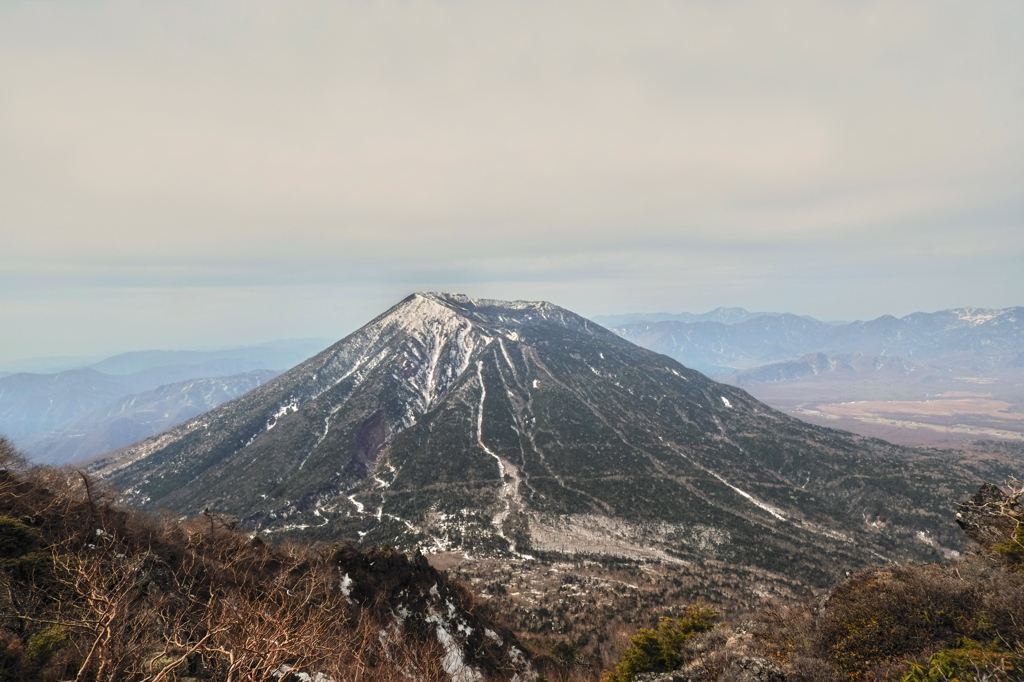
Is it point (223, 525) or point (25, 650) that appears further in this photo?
point (223, 525)

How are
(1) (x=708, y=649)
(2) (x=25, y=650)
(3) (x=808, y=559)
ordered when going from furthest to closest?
(3) (x=808, y=559) < (1) (x=708, y=649) < (2) (x=25, y=650)

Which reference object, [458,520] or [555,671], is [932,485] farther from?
[555,671]

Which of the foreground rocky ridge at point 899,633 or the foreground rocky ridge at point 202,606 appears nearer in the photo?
the foreground rocky ridge at point 202,606

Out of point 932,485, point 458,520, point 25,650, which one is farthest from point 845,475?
point 25,650

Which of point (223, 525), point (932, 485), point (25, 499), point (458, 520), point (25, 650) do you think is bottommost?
point (458, 520)

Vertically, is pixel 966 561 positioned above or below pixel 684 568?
above

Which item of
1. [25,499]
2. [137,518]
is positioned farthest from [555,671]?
[25,499]

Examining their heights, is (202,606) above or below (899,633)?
below

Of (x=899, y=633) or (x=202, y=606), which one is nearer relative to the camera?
(x=899, y=633)

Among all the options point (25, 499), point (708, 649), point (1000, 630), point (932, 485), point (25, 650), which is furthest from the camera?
point (932, 485)

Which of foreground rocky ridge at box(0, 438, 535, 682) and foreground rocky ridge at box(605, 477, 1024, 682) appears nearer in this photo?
foreground rocky ridge at box(0, 438, 535, 682)
